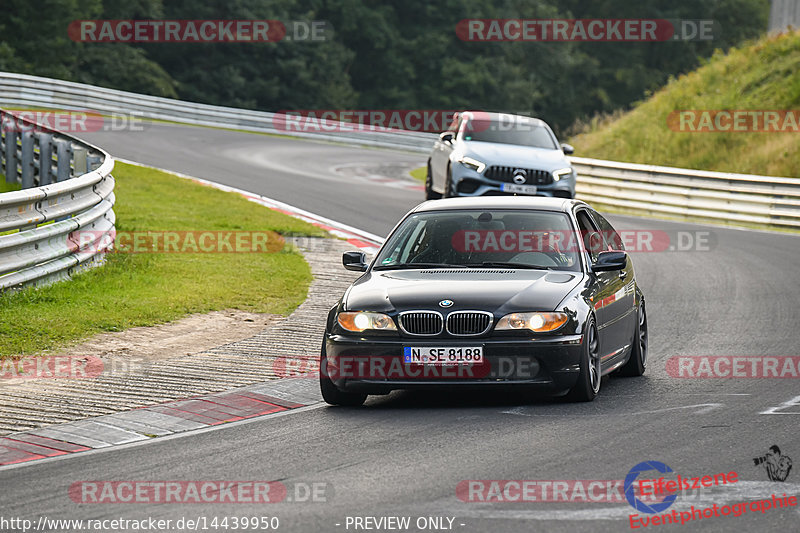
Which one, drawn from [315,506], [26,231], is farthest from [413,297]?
[26,231]

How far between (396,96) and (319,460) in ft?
203

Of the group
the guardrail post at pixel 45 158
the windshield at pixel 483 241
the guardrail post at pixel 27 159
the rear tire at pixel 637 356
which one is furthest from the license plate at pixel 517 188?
the windshield at pixel 483 241

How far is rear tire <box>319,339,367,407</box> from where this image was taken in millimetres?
9266

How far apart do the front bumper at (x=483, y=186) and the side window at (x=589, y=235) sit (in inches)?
363

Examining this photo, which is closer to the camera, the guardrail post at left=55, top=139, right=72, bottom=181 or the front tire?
the front tire

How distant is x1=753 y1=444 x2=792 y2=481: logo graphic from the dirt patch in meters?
5.52

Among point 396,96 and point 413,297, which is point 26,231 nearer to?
point 413,297

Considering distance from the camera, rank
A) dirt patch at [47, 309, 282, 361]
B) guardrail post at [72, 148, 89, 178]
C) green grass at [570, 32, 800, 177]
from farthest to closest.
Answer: green grass at [570, 32, 800, 177] < guardrail post at [72, 148, 89, 178] < dirt patch at [47, 309, 282, 361]

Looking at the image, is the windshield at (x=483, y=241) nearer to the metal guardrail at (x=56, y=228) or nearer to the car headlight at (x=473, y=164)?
the metal guardrail at (x=56, y=228)

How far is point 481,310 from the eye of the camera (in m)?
8.86

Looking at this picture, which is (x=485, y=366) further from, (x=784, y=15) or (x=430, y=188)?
(x=784, y=15)

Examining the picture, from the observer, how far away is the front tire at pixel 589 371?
904 cm

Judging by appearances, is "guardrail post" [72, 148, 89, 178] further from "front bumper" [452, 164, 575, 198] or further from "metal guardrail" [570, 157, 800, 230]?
"metal guardrail" [570, 157, 800, 230]

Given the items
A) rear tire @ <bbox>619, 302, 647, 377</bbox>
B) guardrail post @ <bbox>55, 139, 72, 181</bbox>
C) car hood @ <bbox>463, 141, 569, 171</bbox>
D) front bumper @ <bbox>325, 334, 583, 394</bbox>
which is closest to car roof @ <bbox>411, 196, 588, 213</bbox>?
rear tire @ <bbox>619, 302, 647, 377</bbox>
